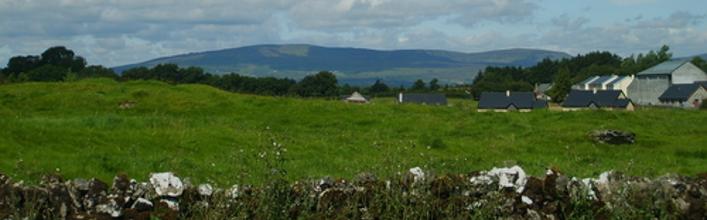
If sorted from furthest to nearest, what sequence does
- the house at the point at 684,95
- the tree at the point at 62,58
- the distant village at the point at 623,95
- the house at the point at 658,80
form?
the house at the point at 658,80 → the house at the point at 684,95 → the tree at the point at 62,58 → the distant village at the point at 623,95

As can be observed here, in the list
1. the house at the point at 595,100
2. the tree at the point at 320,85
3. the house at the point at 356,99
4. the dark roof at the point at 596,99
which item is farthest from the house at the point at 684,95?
the house at the point at 356,99

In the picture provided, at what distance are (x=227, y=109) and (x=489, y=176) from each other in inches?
965

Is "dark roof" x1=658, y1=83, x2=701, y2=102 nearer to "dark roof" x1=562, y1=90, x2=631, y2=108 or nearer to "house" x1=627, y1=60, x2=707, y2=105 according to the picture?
"house" x1=627, y1=60, x2=707, y2=105

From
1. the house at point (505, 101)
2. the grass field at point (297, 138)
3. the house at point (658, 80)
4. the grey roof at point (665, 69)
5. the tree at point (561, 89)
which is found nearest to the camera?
the grass field at point (297, 138)

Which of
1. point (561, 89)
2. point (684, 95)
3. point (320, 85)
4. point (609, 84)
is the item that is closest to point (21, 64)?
point (320, 85)

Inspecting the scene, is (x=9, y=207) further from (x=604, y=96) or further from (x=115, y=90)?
(x=604, y=96)

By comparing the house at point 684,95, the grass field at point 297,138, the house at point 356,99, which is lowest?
the house at point 684,95

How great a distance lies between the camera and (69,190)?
9.27m

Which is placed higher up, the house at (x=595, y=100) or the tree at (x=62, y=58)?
the tree at (x=62, y=58)

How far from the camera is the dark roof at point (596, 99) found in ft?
267

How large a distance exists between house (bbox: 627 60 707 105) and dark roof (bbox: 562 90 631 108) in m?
44.0

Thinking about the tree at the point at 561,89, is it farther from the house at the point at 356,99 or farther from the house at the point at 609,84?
the house at the point at 356,99

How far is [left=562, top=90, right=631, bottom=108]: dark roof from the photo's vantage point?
81.5m

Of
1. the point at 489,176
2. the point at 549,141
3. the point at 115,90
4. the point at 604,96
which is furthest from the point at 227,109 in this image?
the point at 604,96
